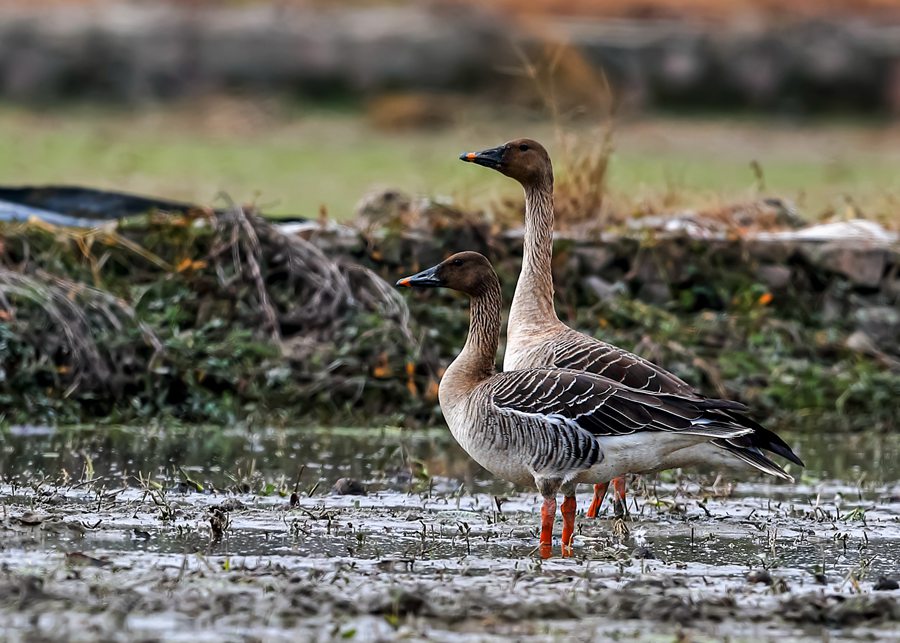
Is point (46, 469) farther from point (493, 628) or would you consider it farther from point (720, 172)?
point (720, 172)

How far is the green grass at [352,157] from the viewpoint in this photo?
20.1 meters

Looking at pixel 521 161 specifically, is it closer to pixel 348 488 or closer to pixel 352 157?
pixel 348 488

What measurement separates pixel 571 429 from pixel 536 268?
2680 millimetres

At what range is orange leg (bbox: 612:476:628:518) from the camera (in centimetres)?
882

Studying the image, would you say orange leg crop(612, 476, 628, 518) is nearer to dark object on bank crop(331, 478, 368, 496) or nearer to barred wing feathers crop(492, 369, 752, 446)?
barred wing feathers crop(492, 369, 752, 446)

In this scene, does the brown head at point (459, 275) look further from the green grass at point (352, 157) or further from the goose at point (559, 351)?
the green grass at point (352, 157)

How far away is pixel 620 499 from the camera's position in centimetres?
891

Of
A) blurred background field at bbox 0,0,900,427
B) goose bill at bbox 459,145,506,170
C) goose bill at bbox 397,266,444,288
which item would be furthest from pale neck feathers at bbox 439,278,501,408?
blurred background field at bbox 0,0,900,427

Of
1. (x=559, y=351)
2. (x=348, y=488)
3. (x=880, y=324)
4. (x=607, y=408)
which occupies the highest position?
(x=880, y=324)

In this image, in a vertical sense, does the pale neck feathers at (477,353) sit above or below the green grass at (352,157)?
below

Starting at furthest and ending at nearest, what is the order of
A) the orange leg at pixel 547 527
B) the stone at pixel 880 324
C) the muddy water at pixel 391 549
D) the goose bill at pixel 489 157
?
the stone at pixel 880 324
the goose bill at pixel 489 157
the orange leg at pixel 547 527
the muddy water at pixel 391 549

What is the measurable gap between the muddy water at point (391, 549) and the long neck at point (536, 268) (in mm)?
1128

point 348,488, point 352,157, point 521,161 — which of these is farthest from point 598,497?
point 352,157

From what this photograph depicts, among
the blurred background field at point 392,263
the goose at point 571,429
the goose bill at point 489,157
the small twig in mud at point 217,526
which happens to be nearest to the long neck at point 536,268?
the goose bill at point 489,157
